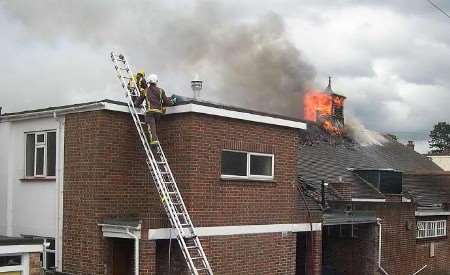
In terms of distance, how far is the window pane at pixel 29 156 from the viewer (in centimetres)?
1455

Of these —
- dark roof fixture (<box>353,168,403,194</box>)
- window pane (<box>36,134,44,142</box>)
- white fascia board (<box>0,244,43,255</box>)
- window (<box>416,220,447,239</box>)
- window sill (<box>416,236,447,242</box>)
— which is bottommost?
window sill (<box>416,236,447,242</box>)

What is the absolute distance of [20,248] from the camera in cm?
1127

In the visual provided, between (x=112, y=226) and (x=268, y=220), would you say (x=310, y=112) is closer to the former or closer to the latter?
(x=268, y=220)

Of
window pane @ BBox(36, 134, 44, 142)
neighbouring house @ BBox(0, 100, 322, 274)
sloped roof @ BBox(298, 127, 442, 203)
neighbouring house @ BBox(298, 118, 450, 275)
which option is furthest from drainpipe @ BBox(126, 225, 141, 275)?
sloped roof @ BBox(298, 127, 442, 203)

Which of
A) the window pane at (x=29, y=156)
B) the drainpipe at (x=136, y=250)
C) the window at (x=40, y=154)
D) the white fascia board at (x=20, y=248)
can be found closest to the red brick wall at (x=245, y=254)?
the drainpipe at (x=136, y=250)

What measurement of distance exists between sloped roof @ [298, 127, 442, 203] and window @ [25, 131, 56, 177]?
301 inches

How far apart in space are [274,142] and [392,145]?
1726 centimetres

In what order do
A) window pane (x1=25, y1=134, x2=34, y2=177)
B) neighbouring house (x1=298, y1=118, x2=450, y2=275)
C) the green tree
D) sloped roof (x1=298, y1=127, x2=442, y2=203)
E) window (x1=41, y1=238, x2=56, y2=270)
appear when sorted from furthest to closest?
the green tree
sloped roof (x1=298, y1=127, x2=442, y2=203)
neighbouring house (x1=298, y1=118, x2=450, y2=275)
window pane (x1=25, y1=134, x2=34, y2=177)
window (x1=41, y1=238, x2=56, y2=270)

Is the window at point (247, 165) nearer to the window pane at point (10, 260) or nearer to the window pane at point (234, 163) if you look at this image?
the window pane at point (234, 163)

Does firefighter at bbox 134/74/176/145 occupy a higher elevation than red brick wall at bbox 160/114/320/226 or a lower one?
higher

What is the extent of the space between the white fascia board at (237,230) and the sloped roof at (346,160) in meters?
2.83

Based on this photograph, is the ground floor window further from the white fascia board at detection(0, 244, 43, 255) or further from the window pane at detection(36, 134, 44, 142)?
the window pane at detection(36, 134, 44, 142)

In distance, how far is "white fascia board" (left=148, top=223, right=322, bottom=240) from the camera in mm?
12131

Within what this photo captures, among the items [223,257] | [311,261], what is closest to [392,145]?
[311,261]
